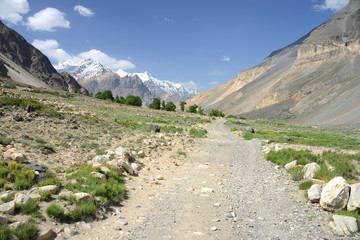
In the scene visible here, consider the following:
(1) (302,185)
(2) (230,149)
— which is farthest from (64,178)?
(2) (230,149)

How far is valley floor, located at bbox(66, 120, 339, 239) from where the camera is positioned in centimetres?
710

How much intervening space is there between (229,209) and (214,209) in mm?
576

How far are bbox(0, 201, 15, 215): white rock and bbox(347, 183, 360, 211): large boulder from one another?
34.8ft

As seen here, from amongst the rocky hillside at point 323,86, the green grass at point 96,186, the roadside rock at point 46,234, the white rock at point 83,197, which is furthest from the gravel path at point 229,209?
the rocky hillside at point 323,86

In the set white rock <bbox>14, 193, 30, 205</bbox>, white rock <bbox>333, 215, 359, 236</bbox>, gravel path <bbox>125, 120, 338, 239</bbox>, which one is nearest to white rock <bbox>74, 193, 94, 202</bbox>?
white rock <bbox>14, 193, 30, 205</bbox>

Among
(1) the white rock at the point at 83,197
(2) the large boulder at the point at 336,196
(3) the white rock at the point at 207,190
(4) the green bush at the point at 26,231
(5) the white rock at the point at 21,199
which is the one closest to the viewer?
(4) the green bush at the point at 26,231

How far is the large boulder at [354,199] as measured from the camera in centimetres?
781

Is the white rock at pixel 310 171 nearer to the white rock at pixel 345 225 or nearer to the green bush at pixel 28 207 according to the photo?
the white rock at pixel 345 225

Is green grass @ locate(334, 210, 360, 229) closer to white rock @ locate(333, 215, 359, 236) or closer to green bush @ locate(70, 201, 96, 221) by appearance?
white rock @ locate(333, 215, 359, 236)

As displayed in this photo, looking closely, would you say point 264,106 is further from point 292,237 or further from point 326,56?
point 292,237

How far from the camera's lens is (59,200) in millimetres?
7645

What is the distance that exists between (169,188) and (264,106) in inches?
7346

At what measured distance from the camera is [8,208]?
6.32 metres

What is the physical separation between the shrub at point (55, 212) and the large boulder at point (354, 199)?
9397 millimetres
